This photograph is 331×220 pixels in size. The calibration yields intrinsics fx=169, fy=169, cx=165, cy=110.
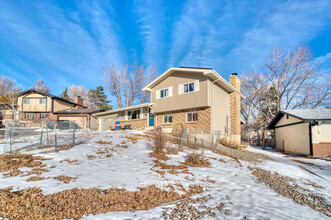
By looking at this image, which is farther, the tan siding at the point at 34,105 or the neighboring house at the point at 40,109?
the tan siding at the point at 34,105

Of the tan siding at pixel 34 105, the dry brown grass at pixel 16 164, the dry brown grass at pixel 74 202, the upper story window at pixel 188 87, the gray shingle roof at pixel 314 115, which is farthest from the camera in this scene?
→ the tan siding at pixel 34 105

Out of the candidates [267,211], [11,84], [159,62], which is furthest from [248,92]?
[11,84]

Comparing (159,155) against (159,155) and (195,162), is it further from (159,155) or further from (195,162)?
(195,162)

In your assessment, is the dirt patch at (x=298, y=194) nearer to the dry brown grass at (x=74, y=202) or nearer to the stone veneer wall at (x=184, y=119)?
the dry brown grass at (x=74, y=202)

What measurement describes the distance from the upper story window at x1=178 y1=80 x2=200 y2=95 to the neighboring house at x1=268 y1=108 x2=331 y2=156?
26.6 ft

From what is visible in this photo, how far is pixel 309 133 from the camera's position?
40.7 ft

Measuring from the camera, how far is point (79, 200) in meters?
3.10

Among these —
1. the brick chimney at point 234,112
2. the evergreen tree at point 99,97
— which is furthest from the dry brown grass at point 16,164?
the evergreen tree at point 99,97

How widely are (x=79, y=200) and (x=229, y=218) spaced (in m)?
2.72

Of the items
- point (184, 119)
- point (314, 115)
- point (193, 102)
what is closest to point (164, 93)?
point (184, 119)

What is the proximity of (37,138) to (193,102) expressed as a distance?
11.1 m

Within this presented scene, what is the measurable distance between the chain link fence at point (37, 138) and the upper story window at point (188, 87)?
998cm

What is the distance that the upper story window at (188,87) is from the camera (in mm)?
14841

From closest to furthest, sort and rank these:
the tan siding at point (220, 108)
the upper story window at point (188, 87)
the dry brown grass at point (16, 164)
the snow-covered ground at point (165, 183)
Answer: the snow-covered ground at point (165, 183) → the dry brown grass at point (16, 164) → the tan siding at point (220, 108) → the upper story window at point (188, 87)
